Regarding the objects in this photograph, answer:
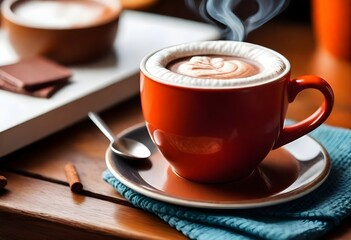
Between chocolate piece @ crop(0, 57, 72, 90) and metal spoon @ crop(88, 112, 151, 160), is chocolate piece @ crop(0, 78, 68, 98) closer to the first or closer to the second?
chocolate piece @ crop(0, 57, 72, 90)

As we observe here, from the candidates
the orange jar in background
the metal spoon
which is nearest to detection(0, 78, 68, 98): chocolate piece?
the metal spoon

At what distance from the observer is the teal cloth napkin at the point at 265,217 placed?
1.79 feet

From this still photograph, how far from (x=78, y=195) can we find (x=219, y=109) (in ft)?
0.56

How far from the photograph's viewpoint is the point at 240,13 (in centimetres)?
104

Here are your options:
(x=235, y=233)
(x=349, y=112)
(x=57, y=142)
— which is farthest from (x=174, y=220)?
(x=349, y=112)

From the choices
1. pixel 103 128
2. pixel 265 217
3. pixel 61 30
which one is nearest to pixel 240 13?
pixel 61 30

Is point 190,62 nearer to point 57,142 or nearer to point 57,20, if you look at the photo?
point 57,142

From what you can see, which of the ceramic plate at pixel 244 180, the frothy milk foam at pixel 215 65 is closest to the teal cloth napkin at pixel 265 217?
the ceramic plate at pixel 244 180

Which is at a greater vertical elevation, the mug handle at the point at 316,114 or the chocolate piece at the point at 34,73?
the mug handle at the point at 316,114

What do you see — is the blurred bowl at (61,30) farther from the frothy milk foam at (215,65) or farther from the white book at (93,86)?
the frothy milk foam at (215,65)

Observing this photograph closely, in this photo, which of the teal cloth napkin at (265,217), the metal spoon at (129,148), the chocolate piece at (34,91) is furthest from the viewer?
the chocolate piece at (34,91)

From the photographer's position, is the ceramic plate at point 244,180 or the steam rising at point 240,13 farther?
the steam rising at point 240,13

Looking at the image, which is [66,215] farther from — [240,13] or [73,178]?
[240,13]

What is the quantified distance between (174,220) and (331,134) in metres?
0.24
